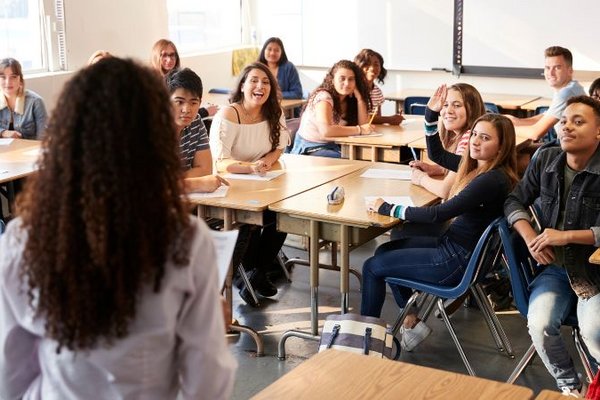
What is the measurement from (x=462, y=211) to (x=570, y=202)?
1.49ft

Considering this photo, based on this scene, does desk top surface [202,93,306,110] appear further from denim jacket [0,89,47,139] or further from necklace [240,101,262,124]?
necklace [240,101,262,124]

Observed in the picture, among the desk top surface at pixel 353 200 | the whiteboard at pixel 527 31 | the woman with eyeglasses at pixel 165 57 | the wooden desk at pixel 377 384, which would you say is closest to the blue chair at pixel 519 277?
the desk top surface at pixel 353 200

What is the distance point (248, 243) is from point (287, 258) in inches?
34.2

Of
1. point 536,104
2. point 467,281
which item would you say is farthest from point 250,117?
point 536,104

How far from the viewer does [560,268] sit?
3404mm

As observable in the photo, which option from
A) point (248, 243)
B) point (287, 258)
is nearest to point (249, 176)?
point (248, 243)

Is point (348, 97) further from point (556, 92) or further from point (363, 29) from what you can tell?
point (363, 29)

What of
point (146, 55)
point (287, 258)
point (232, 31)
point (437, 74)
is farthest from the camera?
point (232, 31)

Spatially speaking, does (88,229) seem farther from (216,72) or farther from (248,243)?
(216,72)

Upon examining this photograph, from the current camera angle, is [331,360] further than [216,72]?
No

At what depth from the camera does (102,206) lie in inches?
52.7

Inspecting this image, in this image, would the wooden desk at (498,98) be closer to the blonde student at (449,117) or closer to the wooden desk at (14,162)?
the blonde student at (449,117)

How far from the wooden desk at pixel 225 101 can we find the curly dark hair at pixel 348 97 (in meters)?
1.65

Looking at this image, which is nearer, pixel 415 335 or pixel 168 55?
pixel 415 335
